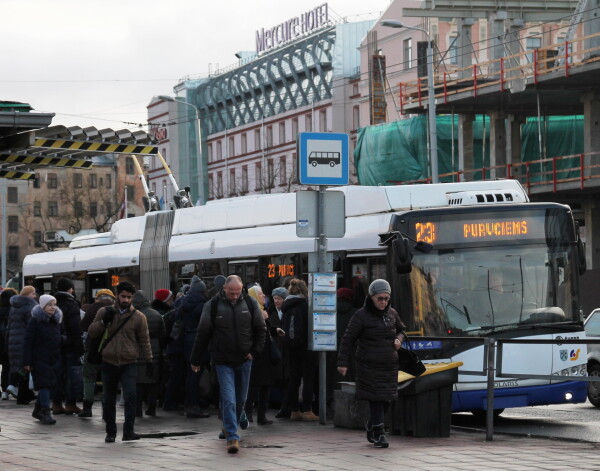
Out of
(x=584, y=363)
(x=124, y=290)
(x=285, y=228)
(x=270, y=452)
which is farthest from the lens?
(x=285, y=228)

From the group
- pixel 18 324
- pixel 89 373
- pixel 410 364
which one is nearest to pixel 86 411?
pixel 89 373

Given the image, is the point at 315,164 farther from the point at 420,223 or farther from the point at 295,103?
the point at 295,103

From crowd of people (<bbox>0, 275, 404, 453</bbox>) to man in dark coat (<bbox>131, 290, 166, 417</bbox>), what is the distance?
0.7 inches

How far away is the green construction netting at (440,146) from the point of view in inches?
1978

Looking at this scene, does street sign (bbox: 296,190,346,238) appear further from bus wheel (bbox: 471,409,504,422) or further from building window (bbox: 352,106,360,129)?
building window (bbox: 352,106,360,129)

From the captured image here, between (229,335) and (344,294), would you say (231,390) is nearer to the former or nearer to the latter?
(229,335)

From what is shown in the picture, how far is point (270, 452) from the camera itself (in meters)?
13.0

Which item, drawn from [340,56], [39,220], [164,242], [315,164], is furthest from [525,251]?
[39,220]

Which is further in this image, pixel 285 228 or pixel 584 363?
pixel 285 228

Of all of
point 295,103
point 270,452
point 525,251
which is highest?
point 295,103

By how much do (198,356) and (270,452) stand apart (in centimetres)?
116

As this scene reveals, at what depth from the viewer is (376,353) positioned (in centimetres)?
1305

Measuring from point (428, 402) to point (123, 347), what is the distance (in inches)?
119

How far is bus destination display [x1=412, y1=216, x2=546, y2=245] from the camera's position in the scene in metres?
16.5
